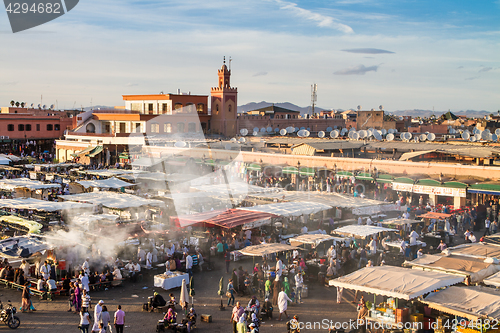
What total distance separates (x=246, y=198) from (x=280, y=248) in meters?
9.21

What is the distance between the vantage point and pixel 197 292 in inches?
534

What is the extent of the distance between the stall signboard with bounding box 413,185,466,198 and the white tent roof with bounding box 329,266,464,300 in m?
12.3

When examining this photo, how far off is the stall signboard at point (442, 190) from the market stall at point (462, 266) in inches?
408

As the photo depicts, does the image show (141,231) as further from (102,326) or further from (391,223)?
(391,223)

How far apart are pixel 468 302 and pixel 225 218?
31.0ft

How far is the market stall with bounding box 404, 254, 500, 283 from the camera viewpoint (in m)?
11.0

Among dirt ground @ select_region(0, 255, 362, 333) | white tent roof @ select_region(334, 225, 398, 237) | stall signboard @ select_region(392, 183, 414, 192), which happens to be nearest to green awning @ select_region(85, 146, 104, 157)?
stall signboard @ select_region(392, 183, 414, 192)

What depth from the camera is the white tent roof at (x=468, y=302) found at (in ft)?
28.9

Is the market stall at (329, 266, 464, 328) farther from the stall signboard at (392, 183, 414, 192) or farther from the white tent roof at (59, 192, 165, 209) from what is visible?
the stall signboard at (392, 183, 414, 192)

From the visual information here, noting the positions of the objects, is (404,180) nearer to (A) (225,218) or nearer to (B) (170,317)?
(A) (225,218)

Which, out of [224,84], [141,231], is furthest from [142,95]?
[141,231]

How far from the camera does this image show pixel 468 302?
9.23m

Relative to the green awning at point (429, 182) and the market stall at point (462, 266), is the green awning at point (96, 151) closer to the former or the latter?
the green awning at point (429, 182)

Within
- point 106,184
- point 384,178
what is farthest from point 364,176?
point 106,184
